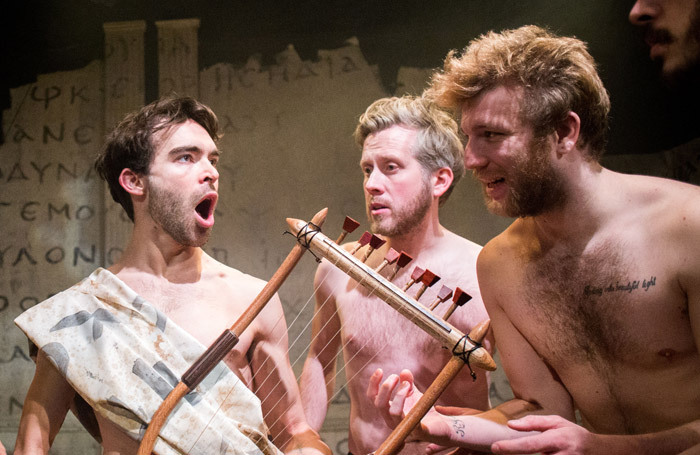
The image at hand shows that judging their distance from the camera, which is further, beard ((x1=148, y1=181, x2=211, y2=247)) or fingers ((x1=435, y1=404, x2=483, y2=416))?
beard ((x1=148, y1=181, x2=211, y2=247))

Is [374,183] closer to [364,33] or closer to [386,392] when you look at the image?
[386,392]

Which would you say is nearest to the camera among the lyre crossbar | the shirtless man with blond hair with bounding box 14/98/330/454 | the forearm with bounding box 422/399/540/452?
the lyre crossbar

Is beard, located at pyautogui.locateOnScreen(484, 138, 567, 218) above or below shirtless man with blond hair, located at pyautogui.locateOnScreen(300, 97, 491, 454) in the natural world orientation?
above

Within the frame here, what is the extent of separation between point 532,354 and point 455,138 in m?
1.11

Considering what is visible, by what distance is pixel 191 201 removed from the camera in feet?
8.32

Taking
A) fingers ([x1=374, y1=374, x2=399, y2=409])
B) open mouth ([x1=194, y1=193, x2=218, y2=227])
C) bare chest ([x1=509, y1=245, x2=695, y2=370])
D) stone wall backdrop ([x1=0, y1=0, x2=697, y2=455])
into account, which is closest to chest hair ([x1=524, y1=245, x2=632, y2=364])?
bare chest ([x1=509, y1=245, x2=695, y2=370])

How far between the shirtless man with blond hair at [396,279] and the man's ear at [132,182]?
33.1 inches

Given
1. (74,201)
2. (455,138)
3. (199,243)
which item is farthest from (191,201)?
(74,201)

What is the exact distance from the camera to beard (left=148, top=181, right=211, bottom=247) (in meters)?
2.53

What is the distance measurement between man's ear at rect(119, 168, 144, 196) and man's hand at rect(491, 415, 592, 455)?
5.57ft

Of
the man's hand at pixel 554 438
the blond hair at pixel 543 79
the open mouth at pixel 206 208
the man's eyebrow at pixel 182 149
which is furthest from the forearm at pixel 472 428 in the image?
the man's eyebrow at pixel 182 149

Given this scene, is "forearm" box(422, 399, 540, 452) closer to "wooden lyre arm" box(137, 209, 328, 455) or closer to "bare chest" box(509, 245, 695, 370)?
"bare chest" box(509, 245, 695, 370)

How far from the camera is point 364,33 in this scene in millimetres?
4430

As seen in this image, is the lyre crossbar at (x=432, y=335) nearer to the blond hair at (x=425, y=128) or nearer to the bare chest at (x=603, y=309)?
the bare chest at (x=603, y=309)
